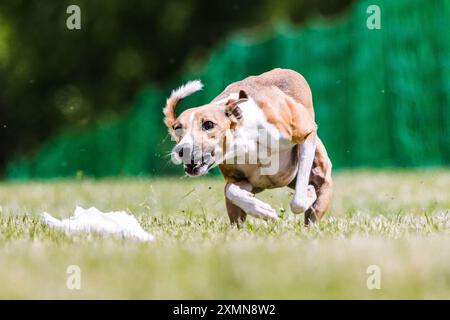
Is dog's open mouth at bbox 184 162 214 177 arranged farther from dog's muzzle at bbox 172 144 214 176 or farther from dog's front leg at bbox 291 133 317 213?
dog's front leg at bbox 291 133 317 213

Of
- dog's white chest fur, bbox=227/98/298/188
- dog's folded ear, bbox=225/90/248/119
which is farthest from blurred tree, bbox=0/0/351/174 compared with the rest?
dog's folded ear, bbox=225/90/248/119

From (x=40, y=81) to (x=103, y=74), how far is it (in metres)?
1.73

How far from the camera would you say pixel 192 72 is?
62.4 feet

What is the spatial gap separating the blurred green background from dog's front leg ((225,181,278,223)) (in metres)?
0.56

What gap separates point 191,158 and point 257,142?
0.67 m

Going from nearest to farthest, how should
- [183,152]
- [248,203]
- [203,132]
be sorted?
1. [183,152]
2. [203,132]
3. [248,203]

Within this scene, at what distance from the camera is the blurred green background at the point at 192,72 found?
1490 cm

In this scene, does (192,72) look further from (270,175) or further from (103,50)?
(270,175)

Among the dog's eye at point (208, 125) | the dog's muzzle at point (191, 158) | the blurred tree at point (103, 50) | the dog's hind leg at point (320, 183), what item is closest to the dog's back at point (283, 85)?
the dog's hind leg at point (320, 183)

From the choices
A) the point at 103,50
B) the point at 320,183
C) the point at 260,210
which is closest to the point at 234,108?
the point at 260,210

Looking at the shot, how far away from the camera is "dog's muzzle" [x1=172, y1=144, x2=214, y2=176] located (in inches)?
209

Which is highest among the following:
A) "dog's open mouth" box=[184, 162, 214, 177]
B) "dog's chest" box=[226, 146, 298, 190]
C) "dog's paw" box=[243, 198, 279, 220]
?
"dog's chest" box=[226, 146, 298, 190]

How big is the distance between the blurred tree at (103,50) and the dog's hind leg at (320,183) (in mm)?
18851
